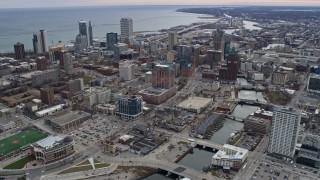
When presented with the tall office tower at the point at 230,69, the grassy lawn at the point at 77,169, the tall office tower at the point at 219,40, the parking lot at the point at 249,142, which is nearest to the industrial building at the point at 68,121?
the grassy lawn at the point at 77,169

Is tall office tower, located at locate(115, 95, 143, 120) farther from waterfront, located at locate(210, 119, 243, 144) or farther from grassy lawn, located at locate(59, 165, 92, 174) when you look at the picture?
grassy lawn, located at locate(59, 165, 92, 174)

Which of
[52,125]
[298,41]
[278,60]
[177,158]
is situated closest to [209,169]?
[177,158]

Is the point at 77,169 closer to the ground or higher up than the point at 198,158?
higher up

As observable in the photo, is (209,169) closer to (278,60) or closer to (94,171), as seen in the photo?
(94,171)

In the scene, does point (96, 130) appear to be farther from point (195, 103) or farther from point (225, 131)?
point (225, 131)

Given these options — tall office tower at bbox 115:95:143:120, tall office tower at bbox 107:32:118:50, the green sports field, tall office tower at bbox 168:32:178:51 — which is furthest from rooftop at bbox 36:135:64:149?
tall office tower at bbox 168:32:178:51

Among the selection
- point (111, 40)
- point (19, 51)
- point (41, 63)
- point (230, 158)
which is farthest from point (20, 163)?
point (111, 40)
